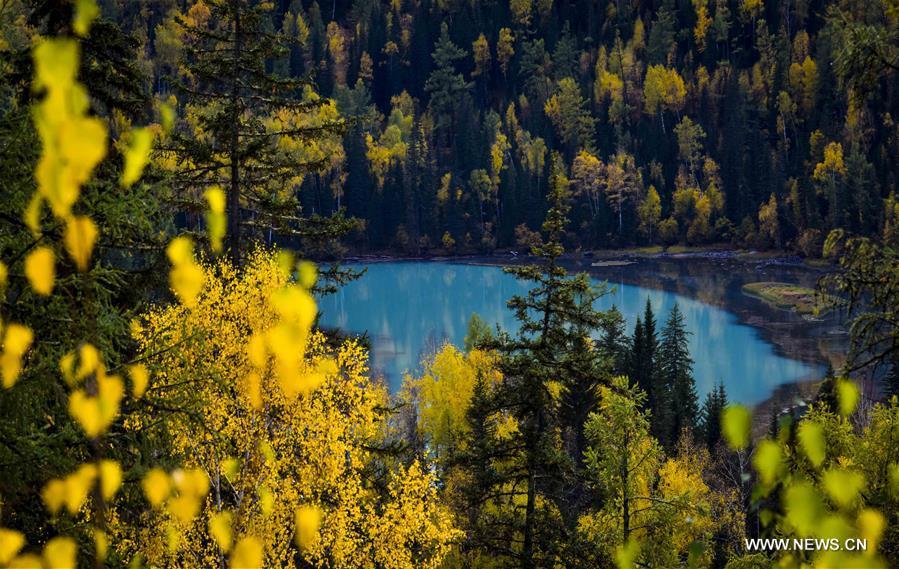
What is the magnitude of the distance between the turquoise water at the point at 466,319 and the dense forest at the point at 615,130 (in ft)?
55.2

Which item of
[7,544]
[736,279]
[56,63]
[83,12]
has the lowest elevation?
[736,279]

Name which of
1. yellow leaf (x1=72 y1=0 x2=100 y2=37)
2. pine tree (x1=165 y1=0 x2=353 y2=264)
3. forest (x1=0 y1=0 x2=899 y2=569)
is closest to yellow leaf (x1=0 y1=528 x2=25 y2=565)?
forest (x1=0 y1=0 x2=899 y2=569)

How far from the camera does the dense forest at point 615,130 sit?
9212 cm

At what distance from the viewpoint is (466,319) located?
64.8 meters

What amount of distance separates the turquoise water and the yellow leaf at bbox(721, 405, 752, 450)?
39.9 metres

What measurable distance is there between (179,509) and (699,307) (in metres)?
67.6

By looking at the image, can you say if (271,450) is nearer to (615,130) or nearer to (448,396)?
(448,396)

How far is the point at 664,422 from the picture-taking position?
32.8m

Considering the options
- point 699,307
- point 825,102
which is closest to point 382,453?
point 699,307

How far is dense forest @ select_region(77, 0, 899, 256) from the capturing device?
92125 millimetres

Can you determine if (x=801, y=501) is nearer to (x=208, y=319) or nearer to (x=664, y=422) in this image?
(x=208, y=319)

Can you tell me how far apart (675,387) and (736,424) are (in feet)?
123

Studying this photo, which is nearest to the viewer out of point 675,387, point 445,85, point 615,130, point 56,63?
point 56,63

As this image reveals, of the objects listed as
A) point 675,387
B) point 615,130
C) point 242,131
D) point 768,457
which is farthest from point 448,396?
point 615,130
